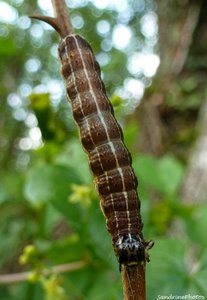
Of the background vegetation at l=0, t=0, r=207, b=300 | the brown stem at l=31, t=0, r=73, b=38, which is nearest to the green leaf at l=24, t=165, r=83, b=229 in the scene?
the background vegetation at l=0, t=0, r=207, b=300

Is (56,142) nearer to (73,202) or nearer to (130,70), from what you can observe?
(73,202)

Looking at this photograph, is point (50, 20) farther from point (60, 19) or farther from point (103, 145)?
point (103, 145)

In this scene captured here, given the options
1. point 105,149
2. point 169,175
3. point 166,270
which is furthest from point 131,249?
point 169,175

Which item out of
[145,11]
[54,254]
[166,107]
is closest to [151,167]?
[54,254]

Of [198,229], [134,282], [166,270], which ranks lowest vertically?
[134,282]

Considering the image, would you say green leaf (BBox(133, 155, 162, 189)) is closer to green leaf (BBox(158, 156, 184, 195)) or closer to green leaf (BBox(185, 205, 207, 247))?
green leaf (BBox(158, 156, 184, 195))
